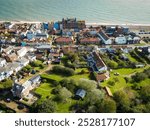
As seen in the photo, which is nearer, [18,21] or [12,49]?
[12,49]

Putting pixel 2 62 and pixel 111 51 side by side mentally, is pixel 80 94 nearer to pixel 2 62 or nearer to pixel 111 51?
pixel 2 62

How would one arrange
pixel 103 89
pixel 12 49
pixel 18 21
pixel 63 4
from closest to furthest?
pixel 103 89 < pixel 12 49 < pixel 18 21 < pixel 63 4

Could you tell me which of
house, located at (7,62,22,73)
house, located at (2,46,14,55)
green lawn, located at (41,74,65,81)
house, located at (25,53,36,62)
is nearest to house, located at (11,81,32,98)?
green lawn, located at (41,74,65,81)

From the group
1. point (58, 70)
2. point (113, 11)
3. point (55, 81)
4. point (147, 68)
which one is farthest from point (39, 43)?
point (113, 11)

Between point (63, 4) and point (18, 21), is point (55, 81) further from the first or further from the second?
point (63, 4)

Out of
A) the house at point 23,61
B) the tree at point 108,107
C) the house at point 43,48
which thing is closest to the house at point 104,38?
the house at point 43,48

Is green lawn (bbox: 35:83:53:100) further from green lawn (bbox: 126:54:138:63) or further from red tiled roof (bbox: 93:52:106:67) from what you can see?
green lawn (bbox: 126:54:138:63)
